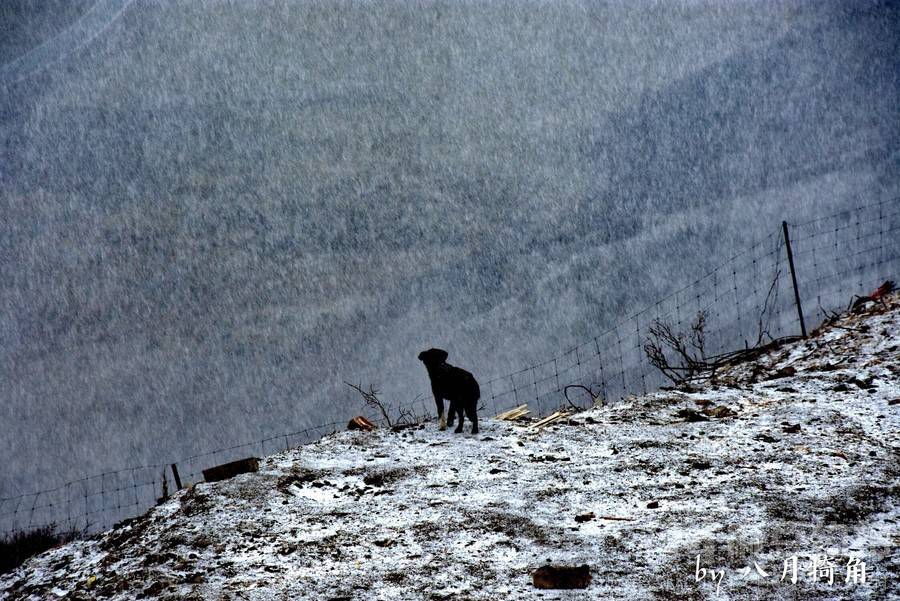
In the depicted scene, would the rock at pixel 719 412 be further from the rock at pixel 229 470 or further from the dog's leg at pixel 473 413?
the rock at pixel 229 470

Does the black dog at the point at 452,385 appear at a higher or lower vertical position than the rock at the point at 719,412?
higher

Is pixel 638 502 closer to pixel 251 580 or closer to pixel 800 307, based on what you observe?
pixel 251 580

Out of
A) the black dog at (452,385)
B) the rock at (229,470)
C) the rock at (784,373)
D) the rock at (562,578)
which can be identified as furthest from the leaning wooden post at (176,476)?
the rock at (784,373)

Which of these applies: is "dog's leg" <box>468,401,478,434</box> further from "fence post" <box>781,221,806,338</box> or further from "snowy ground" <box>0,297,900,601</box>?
"fence post" <box>781,221,806,338</box>

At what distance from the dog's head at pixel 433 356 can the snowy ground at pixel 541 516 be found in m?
1.12

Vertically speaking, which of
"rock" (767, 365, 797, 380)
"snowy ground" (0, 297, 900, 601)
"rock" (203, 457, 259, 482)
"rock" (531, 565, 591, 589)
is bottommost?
"rock" (531, 565, 591, 589)

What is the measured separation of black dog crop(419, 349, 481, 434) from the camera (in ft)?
31.0

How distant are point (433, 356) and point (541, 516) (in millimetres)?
4080

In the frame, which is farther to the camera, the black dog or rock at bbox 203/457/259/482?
the black dog

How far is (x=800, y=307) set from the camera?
13.7 meters

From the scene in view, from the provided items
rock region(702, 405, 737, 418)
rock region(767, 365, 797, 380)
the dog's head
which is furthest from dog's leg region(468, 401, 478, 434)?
rock region(767, 365, 797, 380)

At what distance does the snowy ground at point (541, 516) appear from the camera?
4.70 metres

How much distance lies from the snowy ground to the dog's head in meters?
1.12

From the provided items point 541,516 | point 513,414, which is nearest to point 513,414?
point 513,414
